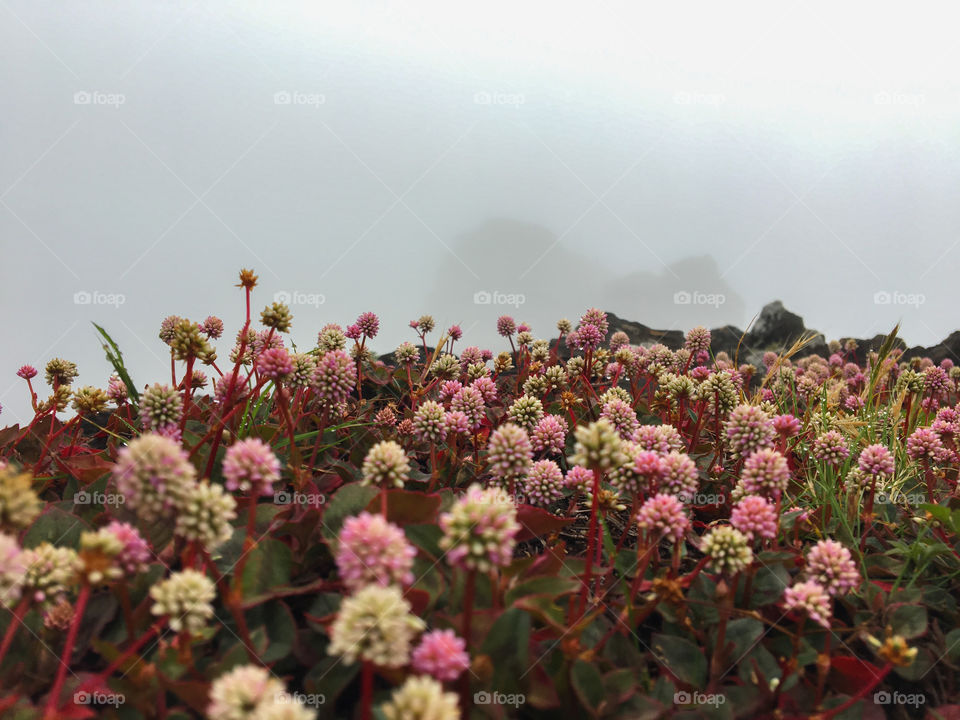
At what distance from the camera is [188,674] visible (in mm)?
1129

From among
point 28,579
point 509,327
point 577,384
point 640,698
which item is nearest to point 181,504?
point 28,579

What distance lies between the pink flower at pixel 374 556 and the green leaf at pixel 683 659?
761 millimetres

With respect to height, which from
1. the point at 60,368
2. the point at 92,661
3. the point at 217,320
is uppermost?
the point at 217,320

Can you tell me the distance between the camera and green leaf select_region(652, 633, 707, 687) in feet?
4.36

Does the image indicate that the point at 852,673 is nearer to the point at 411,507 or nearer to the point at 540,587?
the point at 540,587

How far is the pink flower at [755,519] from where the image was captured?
141 cm

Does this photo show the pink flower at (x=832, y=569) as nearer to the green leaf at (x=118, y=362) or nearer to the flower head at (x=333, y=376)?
the flower head at (x=333, y=376)

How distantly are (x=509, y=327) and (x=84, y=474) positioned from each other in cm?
276

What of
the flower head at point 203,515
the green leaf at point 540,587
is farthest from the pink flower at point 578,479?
the flower head at point 203,515

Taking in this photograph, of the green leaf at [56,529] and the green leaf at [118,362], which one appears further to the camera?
the green leaf at [118,362]

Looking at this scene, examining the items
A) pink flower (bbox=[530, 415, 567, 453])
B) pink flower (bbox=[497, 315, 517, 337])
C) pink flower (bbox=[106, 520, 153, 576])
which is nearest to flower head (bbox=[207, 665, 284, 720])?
pink flower (bbox=[106, 520, 153, 576])

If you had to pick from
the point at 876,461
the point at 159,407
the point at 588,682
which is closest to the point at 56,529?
the point at 159,407

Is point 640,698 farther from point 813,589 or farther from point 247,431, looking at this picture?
point 247,431

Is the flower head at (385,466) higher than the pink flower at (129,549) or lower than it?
higher
